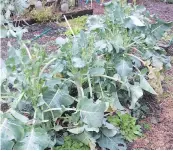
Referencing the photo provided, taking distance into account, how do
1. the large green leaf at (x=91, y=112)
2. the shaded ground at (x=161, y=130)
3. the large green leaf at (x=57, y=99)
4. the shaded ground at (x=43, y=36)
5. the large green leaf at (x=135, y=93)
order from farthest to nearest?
the shaded ground at (x=43, y=36)
the large green leaf at (x=135, y=93)
the shaded ground at (x=161, y=130)
the large green leaf at (x=57, y=99)
the large green leaf at (x=91, y=112)

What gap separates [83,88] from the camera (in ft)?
9.06

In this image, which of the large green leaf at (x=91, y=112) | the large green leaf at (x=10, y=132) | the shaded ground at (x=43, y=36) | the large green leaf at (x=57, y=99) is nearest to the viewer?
the large green leaf at (x=10, y=132)

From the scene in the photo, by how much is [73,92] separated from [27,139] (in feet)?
2.48

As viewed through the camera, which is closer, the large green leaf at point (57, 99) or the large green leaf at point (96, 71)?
the large green leaf at point (57, 99)

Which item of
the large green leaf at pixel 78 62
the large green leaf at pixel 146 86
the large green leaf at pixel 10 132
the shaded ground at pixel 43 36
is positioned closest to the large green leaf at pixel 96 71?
the large green leaf at pixel 78 62

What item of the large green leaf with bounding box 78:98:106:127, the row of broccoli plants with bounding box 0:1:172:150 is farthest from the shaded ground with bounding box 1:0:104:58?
the large green leaf with bounding box 78:98:106:127

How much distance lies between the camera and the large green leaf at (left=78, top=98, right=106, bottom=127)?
2242mm

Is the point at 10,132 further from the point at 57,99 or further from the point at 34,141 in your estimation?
the point at 57,99

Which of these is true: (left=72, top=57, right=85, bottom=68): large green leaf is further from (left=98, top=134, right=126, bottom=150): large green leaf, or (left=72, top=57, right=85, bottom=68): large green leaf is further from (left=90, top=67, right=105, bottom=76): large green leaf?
(left=98, top=134, right=126, bottom=150): large green leaf

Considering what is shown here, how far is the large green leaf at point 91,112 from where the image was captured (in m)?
2.24

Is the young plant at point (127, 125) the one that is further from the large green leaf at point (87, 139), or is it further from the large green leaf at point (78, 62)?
the large green leaf at point (78, 62)

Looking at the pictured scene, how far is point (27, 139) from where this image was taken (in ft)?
6.94

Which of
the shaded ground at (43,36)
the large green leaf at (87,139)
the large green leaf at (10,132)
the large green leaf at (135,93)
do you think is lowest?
the large green leaf at (87,139)

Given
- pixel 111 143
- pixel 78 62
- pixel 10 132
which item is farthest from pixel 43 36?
pixel 10 132
